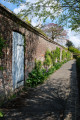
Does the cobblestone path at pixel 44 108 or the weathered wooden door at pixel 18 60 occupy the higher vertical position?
the weathered wooden door at pixel 18 60

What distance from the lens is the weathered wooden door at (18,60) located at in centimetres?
532

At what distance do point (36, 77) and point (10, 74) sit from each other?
7.63ft

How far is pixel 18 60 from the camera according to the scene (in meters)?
5.75

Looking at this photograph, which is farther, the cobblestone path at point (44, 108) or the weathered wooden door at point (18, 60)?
the weathered wooden door at point (18, 60)

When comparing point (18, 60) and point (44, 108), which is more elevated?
point (18, 60)

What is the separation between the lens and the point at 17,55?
562 cm

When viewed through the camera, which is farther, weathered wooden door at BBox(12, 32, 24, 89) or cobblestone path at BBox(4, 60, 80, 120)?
weathered wooden door at BBox(12, 32, 24, 89)

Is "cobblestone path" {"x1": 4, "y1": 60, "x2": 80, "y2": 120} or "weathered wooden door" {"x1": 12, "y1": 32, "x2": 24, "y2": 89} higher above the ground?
"weathered wooden door" {"x1": 12, "y1": 32, "x2": 24, "y2": 89}

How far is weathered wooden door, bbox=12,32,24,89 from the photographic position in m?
5.32

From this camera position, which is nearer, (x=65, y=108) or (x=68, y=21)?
(x=65, y=108)

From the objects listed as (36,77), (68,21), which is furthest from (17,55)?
(68,21)

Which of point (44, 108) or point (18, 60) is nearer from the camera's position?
point (44, 108)

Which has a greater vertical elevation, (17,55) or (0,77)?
(17,55)

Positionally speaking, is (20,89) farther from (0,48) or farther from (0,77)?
(0,48)
